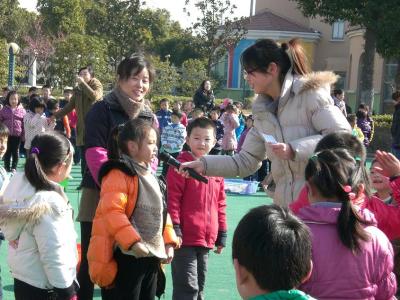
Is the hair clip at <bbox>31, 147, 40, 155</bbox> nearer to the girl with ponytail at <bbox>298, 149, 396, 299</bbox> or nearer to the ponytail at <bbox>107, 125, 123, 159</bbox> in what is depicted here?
the ponytail at <bbox>107, 125, 123, 159</bbox>

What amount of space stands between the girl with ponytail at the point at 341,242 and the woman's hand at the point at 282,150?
0.55 meters

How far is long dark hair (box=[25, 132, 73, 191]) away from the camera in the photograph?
3711mm

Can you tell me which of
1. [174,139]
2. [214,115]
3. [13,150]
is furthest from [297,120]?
[214,115]

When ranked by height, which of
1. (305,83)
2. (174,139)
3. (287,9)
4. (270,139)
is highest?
(287,9)

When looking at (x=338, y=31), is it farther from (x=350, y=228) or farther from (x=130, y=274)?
(x=350, y=228)

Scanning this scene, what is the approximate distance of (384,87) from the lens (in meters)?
37.6

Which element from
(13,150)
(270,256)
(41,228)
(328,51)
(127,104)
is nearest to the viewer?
(270,256)

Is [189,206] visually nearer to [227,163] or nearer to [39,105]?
[227,163]

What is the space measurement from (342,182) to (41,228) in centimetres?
156

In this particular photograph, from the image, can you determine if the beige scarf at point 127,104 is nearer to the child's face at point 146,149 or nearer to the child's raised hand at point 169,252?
the child's face at point 146,149

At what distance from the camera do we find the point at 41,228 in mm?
3598

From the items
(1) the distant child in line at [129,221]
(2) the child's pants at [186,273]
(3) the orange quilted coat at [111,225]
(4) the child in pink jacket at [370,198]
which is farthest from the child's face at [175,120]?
(4) the child in pink jacket at [370,198]

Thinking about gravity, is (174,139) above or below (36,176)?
below

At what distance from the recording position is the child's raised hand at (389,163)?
10.9 ft
